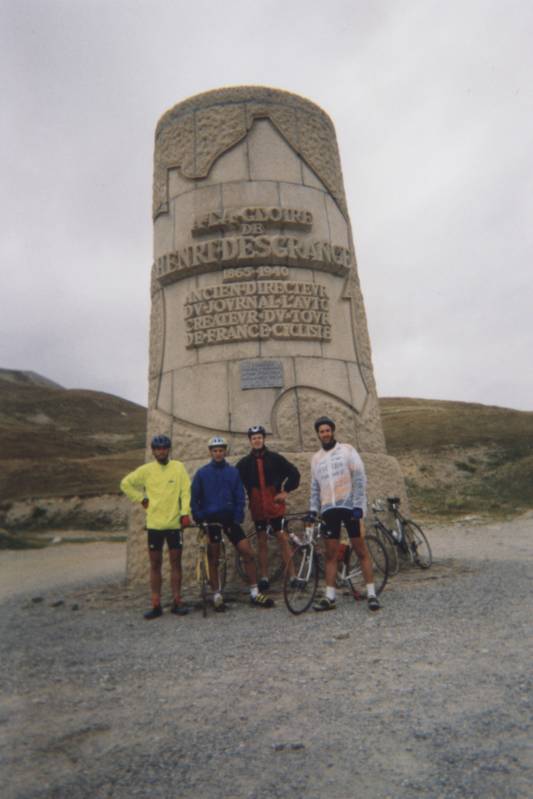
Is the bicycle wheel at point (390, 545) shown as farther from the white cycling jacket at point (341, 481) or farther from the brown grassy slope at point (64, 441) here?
the brown grassy slope at point (64, 441)

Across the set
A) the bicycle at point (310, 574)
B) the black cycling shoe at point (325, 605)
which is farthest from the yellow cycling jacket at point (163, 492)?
the black cycling shoe at point (325, 605)

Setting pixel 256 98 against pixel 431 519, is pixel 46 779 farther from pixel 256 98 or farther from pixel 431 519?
pixel 431 519

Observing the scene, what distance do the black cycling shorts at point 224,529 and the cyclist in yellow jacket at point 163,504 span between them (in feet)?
0.98

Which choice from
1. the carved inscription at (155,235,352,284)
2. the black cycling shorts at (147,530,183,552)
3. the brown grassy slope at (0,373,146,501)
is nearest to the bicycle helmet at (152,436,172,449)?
the black cycling shorts at (147,530,183,552)

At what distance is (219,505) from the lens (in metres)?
7.27

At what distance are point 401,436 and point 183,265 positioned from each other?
27485mm

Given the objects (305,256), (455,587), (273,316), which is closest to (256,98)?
(305,256)

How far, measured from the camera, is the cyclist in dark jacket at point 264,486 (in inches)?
300

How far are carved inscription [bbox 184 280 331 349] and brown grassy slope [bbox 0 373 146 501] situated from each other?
64.2 feet

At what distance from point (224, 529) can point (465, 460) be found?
2503 centimetres

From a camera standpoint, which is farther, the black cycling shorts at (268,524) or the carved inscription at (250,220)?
the carved inscription at (250,220)

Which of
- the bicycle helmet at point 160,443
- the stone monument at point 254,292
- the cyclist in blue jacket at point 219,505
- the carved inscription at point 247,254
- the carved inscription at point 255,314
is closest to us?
the cyclist in blue jacket at point 219,505

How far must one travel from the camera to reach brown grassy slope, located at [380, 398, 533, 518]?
23.3m

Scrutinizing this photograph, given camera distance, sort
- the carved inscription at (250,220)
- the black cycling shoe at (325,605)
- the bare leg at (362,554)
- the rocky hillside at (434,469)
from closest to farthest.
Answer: the black cycling shoe at (325,605)
the bare leg at (362,554)
the carved inscription at (250,220)
the rocky hillside at (434,469)
